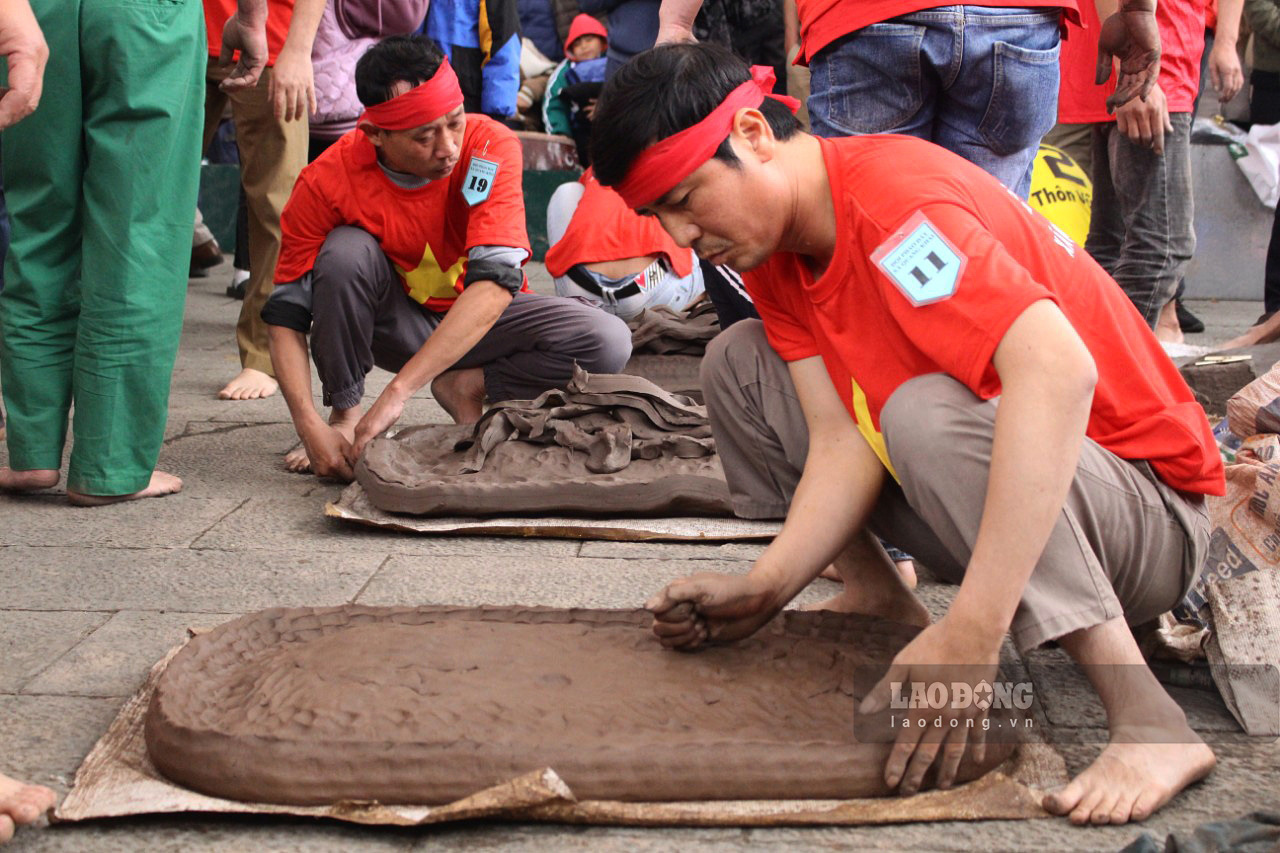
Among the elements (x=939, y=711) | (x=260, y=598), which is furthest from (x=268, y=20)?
(x=939, y=711)

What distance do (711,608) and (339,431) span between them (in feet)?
5.84

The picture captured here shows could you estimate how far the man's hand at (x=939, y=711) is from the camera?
5.14 feet

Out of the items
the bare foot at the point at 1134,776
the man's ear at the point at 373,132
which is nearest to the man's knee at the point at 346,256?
the man's ear at the point at 373,132

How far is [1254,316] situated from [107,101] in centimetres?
485

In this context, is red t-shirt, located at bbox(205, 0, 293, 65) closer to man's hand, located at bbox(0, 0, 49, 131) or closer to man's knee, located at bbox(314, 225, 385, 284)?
man's knee, located at bbox(314, 225, 385, 284)

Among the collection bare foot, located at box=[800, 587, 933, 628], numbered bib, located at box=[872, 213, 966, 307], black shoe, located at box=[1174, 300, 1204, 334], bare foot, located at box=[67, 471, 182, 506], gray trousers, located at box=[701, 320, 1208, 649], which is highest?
numbered bib, located at box=[872, 213, 966, 307]

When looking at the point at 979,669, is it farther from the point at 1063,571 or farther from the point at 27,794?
the point at 27,794

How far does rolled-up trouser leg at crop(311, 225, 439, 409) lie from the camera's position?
3.31 meters

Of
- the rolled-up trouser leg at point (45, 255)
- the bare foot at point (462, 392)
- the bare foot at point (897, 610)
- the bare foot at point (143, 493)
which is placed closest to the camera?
A: the bare foot at point (897, 610)

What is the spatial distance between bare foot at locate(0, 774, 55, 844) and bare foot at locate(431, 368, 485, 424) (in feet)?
6.96

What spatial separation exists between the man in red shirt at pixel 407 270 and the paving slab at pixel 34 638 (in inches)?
37.0

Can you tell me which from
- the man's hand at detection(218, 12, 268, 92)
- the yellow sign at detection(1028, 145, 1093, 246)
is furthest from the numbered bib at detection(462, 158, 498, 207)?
the yellow sign at detection(1028, 145, 1093, 246)

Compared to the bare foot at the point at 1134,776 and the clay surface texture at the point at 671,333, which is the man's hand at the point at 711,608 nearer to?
the bare foot at the point at 1134,776

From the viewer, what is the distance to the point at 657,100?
173cm
